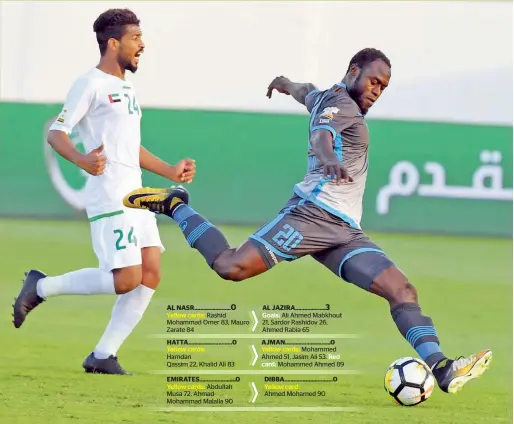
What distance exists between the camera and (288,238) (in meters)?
5.77

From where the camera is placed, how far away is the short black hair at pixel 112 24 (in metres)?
6.40

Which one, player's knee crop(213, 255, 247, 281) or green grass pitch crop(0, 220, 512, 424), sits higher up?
player's knee crop(213, 255, 247, 281)

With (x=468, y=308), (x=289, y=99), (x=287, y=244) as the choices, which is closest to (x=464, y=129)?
(x=289, y=99)

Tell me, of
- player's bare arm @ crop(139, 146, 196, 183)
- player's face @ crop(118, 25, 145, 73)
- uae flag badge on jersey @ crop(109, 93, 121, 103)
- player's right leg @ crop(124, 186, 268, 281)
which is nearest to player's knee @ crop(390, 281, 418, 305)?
player's right leg @ crop(124, 186, 268, 281)

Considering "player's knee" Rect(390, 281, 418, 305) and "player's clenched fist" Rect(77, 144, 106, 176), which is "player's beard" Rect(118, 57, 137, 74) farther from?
"player's knee" Rect(390, 281, 418, 305)

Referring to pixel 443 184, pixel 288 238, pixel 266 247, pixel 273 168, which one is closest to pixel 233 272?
pixel 266 247

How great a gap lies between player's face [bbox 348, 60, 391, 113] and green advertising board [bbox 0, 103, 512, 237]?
6.74 m

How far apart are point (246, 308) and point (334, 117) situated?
342 cm

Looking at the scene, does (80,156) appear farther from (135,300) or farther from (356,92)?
(356,92)

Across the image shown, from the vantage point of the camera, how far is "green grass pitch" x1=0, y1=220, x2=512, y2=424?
5.72 meters

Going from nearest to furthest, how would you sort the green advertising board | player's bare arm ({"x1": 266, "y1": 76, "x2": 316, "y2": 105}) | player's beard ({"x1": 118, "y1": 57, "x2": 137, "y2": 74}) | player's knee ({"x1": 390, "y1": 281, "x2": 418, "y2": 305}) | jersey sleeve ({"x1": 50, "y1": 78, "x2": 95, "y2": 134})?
player's knee ({"x1": 390, "y1": 281, "x2": 418, "y2": 305}) → jersey sleeve ({"x1": 50, "y1": 78, "x2": 95, "y2": 134}) → player's bare arm ({"x1": 266, "y1": 76, "x2": 316, "y2": 105}) → player's beard ({"x1": 118, "y1": 57, "x2": 137, "y2": 74}) → the green advertising board

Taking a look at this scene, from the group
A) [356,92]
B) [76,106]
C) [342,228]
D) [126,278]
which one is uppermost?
[356,92]

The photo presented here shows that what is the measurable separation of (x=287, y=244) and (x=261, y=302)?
11.2 feet

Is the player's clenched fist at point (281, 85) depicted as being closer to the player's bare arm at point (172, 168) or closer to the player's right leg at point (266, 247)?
the player's bare arm at point (172, 168)
